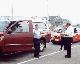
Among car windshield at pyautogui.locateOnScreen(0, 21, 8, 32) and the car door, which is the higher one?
car windshield at pyautogui.locateOnScreen(0, 21, 8, 32)

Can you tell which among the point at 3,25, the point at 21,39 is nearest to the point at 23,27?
the point at 21,39

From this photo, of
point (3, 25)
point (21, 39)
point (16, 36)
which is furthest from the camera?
point (3, 25)

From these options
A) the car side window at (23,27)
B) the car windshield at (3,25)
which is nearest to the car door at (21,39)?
the car side window at (23,27)

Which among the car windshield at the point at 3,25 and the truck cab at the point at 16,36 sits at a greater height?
the car windshield at the point at 3,25

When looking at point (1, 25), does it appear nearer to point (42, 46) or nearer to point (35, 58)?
point (35, 58)

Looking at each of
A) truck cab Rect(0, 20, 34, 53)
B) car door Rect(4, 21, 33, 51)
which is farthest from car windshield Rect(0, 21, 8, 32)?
car door Rect(4, 21, 33, 51)

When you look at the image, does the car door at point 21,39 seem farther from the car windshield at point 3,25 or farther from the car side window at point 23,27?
the car windshield at point 3,25

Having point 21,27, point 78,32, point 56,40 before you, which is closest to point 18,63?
point 21,27

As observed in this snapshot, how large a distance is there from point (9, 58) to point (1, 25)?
5.04 feet

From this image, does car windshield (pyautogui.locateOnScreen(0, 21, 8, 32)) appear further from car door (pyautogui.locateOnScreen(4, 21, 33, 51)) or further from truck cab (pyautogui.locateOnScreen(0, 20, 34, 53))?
car door (pyautogui.locateOnScreen(4, 21, 33, 51))

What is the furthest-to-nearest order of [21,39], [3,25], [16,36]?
[3,25] → [21,39] → [16,36]

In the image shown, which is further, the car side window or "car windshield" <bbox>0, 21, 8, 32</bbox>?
the car side window

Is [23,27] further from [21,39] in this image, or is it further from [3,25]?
[3,25]

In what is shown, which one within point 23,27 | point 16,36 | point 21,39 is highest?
point 23,27
